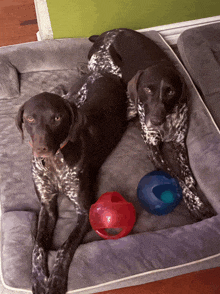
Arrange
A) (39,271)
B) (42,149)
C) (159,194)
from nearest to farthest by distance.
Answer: (42,149), (39,271), (159,194)

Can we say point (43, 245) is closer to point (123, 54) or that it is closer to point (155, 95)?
point (155, 95)

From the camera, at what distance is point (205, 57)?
10.5ft

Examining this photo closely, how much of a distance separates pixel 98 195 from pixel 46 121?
906mm

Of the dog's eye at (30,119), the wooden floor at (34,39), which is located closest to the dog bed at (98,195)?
the wooden floor at (34,39)

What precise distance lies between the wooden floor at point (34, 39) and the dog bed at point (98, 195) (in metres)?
0.20

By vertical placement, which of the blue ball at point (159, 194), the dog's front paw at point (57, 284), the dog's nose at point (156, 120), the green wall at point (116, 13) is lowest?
the dog's front paw at point (57, 284)

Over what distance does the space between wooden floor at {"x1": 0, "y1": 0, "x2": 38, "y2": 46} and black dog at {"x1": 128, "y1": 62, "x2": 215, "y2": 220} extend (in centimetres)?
264

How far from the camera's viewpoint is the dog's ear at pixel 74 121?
198cm

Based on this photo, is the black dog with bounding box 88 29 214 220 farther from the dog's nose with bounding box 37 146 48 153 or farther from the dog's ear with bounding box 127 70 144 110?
the dog's nose with bounding box 37 146 48 153

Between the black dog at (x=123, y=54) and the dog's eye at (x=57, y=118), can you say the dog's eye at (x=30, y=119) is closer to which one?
the dog's eye at (x=57, y=118)

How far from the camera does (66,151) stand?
2.14 m

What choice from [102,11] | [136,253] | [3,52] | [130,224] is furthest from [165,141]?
[3,52]

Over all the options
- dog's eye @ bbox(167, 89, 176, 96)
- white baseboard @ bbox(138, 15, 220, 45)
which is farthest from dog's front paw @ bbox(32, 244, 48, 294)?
white baseboard @ bbox(138, 15, 220, 45)

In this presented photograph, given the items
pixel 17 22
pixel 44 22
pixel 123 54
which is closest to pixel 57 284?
pixel 123 54
